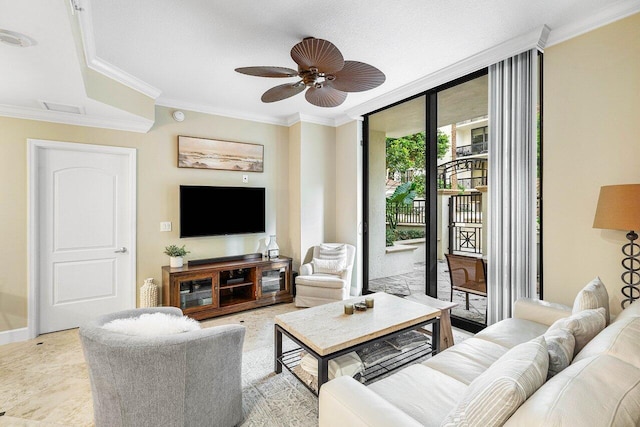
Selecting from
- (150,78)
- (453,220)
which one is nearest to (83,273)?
(150,78)

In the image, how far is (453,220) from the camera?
367cm

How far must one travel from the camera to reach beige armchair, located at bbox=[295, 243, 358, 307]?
3.86 meters

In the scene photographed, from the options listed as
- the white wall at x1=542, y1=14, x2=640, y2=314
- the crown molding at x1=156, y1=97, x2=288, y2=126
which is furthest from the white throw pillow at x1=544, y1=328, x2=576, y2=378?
the crown molding at x1=156, y1=97, x2=288, y2=126

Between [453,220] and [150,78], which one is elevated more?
[150,78]

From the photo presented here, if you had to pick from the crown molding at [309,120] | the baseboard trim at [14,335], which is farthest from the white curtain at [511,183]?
the baseboard trim at [14,335]

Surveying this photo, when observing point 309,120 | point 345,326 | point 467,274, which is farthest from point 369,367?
point 309,120

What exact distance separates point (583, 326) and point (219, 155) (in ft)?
13.3

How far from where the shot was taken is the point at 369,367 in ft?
7.14

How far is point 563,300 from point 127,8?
3.97 metres

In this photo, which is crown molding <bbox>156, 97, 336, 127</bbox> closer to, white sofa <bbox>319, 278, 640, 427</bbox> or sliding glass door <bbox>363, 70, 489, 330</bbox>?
sliding glass door <bbox>363, 70, 489, 330</bbox>

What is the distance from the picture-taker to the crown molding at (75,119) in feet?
9.98

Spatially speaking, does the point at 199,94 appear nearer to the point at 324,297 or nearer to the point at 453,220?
the point at 324,297

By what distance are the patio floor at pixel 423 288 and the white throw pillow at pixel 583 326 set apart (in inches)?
72.2

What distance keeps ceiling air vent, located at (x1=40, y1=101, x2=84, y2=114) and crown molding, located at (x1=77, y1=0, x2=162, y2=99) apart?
49cm
